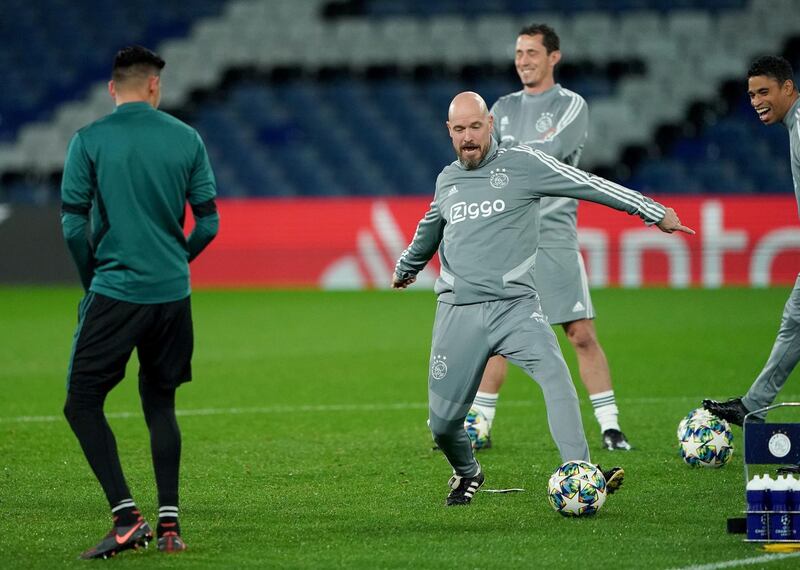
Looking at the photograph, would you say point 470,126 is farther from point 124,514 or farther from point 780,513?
point 124,514

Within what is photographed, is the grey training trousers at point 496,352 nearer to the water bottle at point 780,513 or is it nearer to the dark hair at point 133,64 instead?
the water bottle at point 780,513

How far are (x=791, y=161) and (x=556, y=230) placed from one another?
1.56 metres

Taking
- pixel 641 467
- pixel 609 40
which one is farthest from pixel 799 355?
pixel 609 40

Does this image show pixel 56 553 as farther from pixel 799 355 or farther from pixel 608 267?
pixel 608 267

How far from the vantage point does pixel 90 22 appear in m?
27.4

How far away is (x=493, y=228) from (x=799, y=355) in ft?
7.64

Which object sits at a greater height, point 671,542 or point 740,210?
point 740,210

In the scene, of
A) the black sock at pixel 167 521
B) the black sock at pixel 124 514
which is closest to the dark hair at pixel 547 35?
the black sock at pixel 167 521

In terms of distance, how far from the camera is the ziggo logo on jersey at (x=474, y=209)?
6.39m

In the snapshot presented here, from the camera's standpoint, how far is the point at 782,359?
24.6 feet

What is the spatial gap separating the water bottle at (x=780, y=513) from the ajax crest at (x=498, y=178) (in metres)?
1.97

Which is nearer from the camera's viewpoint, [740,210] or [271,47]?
[740,210]

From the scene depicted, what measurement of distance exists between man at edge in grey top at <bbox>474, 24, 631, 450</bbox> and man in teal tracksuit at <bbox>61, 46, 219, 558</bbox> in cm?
311

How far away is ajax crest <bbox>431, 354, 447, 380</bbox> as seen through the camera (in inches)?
251
